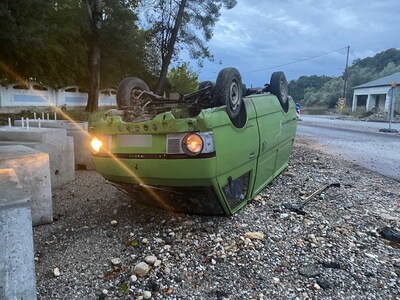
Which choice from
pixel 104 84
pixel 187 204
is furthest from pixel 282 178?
pixel 104 84

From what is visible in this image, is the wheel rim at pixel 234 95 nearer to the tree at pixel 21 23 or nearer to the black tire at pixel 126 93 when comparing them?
the black tire at pixel 126 93

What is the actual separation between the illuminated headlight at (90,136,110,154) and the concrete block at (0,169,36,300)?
126cm

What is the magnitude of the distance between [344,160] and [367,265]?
5.47 m

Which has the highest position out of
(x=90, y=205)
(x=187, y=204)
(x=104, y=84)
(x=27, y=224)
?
(x=104, y=84)

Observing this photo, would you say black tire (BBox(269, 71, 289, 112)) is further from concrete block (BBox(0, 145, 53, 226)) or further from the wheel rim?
concrete block (BBox(0, 145, 53, 226))

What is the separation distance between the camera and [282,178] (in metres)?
5.35

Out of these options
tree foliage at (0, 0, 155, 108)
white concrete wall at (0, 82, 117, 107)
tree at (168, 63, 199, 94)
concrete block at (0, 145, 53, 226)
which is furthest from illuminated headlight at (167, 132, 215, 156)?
tree at (168, 63, 199, 94)

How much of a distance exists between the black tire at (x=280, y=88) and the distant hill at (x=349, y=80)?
36274mm

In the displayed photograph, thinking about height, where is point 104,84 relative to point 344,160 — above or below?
above

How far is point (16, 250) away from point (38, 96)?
16.5 m


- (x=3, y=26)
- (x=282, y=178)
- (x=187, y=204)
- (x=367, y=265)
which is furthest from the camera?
(x=3, y=26)

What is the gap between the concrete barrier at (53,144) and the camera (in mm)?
4781

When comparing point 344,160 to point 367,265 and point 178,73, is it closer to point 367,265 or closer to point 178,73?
point 367,265

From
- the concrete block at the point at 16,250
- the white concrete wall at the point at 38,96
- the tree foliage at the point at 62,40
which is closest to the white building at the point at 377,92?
the tree foliage at the point at 62,40
